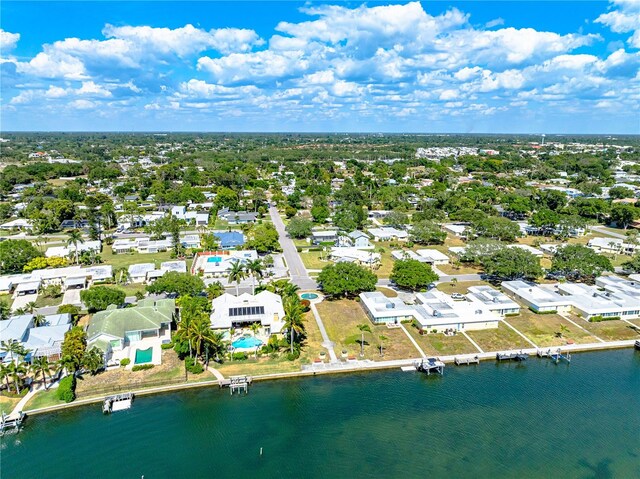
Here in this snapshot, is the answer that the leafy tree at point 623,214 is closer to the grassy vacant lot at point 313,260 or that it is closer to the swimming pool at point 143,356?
the grassy vacant lot at point 313,260

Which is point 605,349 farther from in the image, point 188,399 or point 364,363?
point 188,399

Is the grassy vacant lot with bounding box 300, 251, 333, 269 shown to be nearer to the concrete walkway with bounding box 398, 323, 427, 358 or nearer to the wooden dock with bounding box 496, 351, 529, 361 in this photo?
the concrete walkway with bounding box 398, 323, 427, 358

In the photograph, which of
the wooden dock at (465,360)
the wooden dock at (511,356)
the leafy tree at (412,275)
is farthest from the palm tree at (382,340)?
the leafy tree at (412,275)

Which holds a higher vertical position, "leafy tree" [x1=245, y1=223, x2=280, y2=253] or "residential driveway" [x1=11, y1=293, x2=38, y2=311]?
"leafy tree" [x1=245, y1=223, x2=280, y2=253]

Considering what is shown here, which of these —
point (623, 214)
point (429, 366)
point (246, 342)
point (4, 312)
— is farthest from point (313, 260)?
point (623, 214)

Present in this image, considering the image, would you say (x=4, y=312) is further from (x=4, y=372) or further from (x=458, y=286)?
(x=458, y=286)

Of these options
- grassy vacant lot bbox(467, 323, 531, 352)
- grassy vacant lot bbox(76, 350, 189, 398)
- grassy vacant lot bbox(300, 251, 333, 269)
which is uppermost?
grassy vacant lot bbox(300, 251, 333, 269)

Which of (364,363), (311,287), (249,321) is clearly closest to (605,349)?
Result: (364,363)

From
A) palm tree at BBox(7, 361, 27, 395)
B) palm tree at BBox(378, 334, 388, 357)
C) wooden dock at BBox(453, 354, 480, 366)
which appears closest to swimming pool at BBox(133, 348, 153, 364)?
palm tree at BBox(7, 361, 27, 395)
